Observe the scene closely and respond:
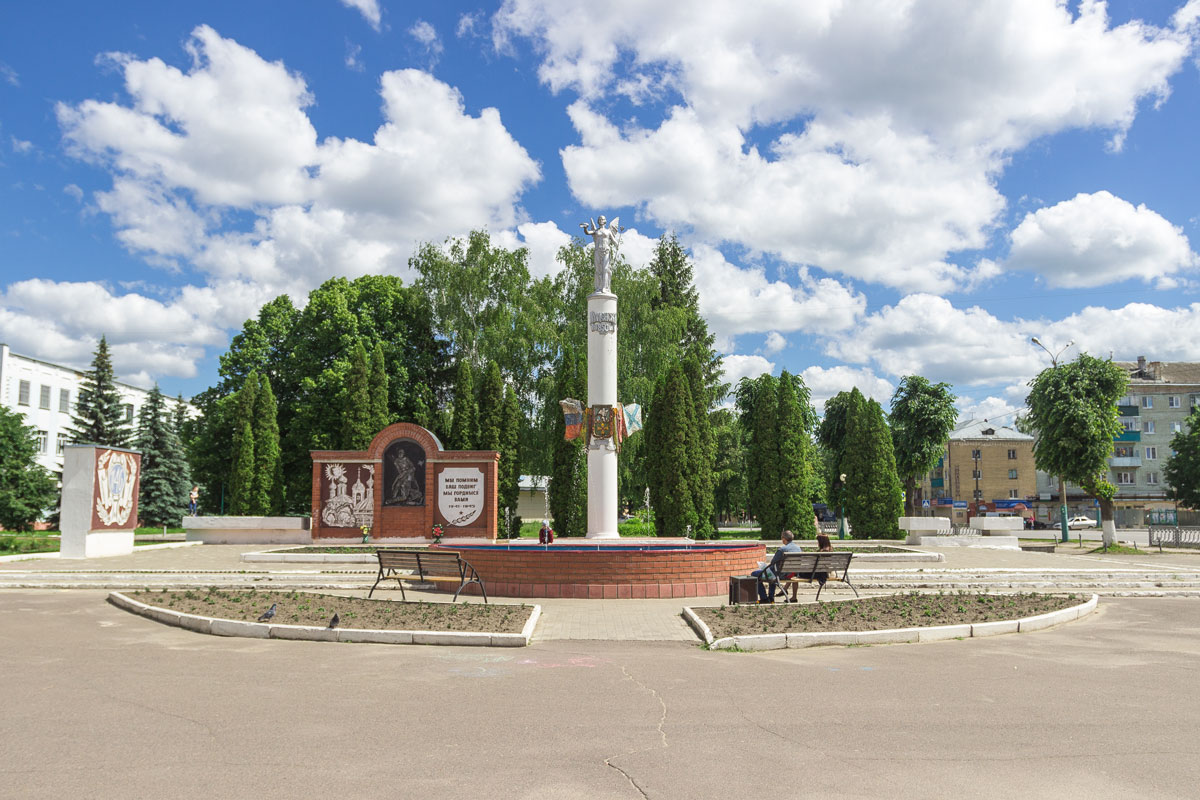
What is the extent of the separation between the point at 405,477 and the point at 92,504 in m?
9.58

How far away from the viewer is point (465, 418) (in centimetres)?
3478

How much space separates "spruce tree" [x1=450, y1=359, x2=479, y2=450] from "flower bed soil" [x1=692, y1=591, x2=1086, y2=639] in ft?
76.4

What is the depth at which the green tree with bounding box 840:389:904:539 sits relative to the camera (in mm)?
33750

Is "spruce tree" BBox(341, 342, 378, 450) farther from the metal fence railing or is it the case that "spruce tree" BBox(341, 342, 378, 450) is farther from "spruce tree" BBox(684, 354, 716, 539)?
the metal fence railing

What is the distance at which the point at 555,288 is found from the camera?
135ft

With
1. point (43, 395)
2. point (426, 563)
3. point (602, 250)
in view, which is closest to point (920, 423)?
point (602, 250)

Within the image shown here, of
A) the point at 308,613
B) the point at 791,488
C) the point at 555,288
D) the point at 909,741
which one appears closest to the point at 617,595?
the point at 308,613

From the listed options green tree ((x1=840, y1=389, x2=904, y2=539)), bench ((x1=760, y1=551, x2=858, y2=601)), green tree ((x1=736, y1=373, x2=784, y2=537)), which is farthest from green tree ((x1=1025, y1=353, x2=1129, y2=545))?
bench ((x1=760, y1=551, x2=858, y2=601))

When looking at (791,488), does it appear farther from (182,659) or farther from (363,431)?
(182,659)

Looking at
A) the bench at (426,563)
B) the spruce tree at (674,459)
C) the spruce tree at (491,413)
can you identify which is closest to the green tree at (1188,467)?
the spruce tree at (674,459)

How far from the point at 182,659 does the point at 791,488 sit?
25674mm

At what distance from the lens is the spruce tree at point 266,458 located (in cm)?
3569

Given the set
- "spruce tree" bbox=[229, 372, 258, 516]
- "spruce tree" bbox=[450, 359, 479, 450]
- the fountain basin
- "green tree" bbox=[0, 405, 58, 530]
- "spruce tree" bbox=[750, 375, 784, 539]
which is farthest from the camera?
"green tree" bbox=[0, 405, 58, 530]

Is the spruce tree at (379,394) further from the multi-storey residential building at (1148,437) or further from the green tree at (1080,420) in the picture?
the multi-storey residential building at (1148,437)
